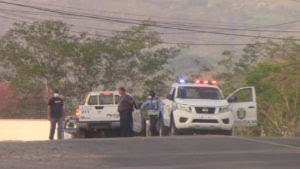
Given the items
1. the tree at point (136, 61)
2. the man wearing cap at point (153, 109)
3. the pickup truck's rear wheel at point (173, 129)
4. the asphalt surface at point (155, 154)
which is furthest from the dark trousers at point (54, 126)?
the tree at point (136, 61)

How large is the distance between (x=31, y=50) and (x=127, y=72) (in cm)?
639

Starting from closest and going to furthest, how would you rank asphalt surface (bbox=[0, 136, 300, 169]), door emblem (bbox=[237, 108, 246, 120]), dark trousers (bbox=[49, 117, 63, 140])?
1. asphalt surface (bbox=[0, 136, 300, 169])
2. door emblem (bbox=[237, 108, 246, 120])
3. dark trousers (bbox=[49, 117, 63, 140])

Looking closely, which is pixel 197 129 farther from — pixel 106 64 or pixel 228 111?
pixel 106 64

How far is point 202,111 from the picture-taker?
20891 millimetres

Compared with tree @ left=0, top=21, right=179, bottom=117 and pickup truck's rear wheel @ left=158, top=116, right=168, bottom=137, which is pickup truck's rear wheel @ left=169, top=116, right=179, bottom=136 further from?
tree @ left=0, top=21, right=179, bottom=117

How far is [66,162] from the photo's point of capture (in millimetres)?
12805

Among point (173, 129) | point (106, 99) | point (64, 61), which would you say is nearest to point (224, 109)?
point (173, 129)

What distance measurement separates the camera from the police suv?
20.9 m

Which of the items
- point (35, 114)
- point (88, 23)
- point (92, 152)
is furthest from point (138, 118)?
point (88, 23)

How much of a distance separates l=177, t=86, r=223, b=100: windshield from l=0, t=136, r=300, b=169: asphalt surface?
406cm

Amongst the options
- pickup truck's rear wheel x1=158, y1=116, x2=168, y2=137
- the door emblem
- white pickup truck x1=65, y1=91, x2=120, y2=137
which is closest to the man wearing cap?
pickup truck's rear wheel x1=158, y1=116, x2=168, y2=137

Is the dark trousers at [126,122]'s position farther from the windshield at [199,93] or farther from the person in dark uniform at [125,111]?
the windshield at [199,93]

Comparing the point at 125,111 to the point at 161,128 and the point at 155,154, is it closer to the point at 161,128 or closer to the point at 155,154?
the point at 161,128

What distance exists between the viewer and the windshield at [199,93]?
71.3 feet
